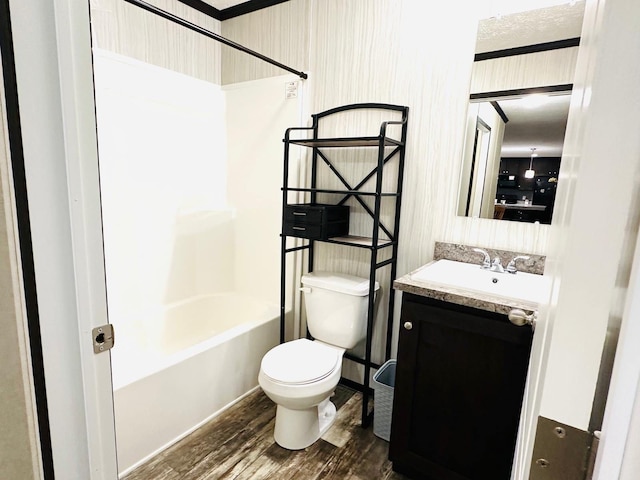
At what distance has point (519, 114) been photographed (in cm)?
170

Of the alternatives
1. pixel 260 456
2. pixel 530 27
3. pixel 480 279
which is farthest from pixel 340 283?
pixel 530 27

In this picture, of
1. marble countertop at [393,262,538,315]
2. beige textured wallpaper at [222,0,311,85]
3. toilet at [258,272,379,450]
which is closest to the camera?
marble countertop at [393,262,538,315]

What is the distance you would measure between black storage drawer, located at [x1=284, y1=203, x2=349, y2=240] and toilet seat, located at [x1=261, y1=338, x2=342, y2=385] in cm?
60

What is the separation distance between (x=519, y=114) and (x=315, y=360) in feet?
5.07

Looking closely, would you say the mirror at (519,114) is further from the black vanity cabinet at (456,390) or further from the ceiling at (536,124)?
the black vanity cabinet at (456,390)

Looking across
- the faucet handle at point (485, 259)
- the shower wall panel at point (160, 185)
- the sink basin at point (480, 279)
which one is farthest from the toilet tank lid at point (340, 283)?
the shower wall panel at point (160, 185)

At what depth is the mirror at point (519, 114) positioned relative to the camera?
61.4 inches

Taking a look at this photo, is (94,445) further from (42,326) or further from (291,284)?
(291,284)

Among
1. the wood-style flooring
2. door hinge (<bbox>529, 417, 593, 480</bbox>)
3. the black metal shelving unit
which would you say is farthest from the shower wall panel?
door hinge (<bbox>529, 417, 593, 480</bbox>)

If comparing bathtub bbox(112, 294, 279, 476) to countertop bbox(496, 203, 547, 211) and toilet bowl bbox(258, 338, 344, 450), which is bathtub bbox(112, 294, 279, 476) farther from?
countertop bbox(496, 203, 547, 211)

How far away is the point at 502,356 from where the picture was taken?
1269 mm

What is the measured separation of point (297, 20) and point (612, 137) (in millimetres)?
2305

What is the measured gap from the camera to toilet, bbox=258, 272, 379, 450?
164 cm

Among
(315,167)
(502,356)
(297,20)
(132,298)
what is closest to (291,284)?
(315,167)
